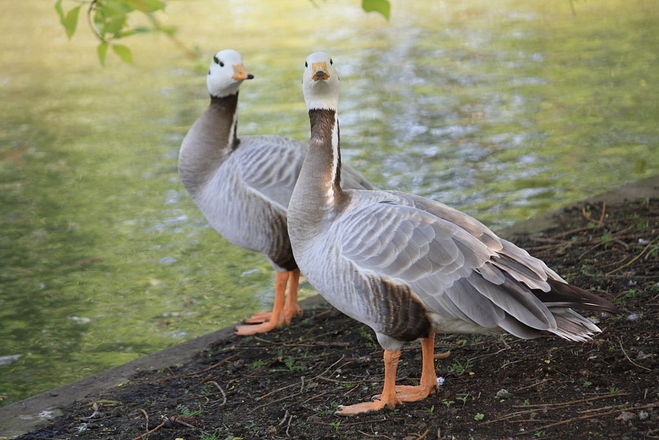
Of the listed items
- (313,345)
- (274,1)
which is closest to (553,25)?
(274,1)

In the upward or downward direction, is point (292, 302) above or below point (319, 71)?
below

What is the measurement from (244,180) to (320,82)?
1.60m

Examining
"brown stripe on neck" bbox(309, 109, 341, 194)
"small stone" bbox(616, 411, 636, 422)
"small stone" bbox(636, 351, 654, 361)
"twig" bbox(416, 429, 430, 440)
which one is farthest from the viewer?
"brown stripe on neck" bbox(309, 109, 341, 194)

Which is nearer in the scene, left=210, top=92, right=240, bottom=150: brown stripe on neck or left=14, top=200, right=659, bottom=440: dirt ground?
left=14, top=200, right=659, bottom=440: dirt ground

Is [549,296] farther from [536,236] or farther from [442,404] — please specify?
[536,236]

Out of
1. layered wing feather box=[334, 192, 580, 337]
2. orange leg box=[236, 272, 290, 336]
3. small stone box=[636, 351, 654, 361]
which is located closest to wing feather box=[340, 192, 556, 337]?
layered wing feather box=[334, 192, 580, 337]

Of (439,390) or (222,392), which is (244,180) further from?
(439,390)

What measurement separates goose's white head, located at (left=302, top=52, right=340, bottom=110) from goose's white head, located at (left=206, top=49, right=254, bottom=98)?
1707mm

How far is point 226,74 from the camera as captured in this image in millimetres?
6324

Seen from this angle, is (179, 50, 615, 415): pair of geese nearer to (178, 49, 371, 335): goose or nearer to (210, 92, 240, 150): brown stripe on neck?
(178, 49, 371, 335): goose

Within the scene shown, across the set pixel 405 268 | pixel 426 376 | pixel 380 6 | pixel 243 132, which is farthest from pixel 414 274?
pixel 243 132

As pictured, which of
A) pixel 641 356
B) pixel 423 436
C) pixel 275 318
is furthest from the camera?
pixel 275 318

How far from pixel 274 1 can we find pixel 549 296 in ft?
63.8

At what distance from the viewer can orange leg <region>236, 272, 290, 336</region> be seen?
603cm
